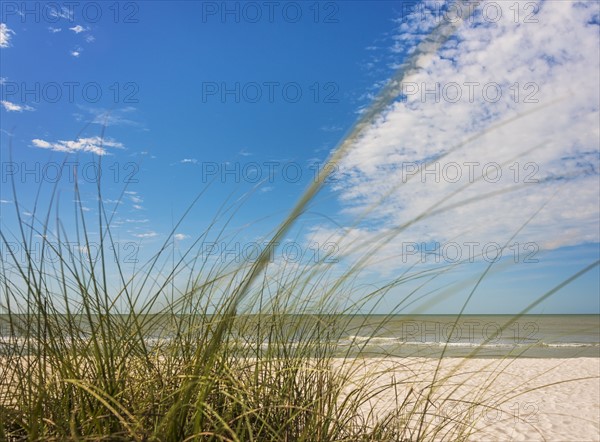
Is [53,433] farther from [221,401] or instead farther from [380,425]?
[380,425]

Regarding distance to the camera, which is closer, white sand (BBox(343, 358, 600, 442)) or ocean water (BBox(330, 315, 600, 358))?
ocean water (BBox(330, 315, 600, 358))

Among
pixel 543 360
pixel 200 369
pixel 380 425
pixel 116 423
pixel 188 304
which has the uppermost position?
pixel 188 304

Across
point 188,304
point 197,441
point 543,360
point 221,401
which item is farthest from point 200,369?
point 543,360

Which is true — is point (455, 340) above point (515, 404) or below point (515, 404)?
above

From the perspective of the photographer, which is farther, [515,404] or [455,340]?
[515,404]

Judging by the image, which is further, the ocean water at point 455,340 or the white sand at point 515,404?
the white sand at point 515,404

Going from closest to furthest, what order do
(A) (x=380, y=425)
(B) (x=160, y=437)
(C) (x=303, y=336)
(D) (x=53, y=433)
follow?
(B) (x=160, y=437) < (D) (x=53, y=433) < (A) (x=380, y=425) < (C) (x=303, y=336)

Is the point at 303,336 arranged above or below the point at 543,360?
above

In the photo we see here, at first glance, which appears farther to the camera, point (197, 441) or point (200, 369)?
point (200, 369)

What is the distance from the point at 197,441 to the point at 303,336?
97 cm

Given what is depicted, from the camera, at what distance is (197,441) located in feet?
5.24

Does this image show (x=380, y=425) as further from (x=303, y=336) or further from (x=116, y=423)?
(x=116, y=423)

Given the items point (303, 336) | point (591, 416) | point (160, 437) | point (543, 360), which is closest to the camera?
point (160, 437)

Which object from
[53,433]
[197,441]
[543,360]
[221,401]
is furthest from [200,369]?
[543,360]
